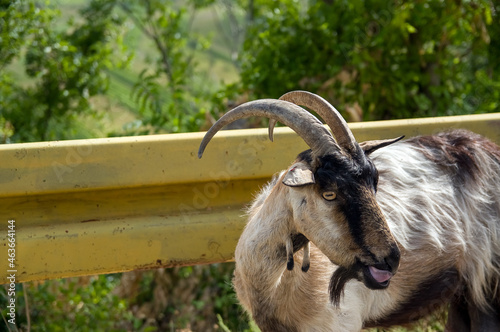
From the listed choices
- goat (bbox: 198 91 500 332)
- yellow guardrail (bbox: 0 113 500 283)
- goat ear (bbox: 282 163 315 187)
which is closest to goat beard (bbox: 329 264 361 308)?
goat (bbox: 198 91 500 332)

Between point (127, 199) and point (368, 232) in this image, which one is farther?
point (127, 199)

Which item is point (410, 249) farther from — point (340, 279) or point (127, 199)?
point (127, 199)

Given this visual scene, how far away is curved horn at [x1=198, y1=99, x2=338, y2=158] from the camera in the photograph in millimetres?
2834

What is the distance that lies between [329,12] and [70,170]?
11.5ft

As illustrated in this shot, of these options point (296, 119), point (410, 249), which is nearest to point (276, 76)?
point (410, 249)

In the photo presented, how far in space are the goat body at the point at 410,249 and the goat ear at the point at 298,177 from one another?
12cm

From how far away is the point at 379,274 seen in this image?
278 cm

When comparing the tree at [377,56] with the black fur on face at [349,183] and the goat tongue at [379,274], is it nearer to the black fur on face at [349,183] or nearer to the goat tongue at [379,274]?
the black fur on face at [349,183]

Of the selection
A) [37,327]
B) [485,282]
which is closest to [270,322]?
[485,282]

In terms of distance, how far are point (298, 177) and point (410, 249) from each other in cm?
111

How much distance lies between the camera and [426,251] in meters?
3.49

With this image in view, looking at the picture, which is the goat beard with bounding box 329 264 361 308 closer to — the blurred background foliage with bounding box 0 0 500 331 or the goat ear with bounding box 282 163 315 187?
the goat ear with bounding box 282 163 315 187

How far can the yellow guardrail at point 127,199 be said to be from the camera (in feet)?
11.3

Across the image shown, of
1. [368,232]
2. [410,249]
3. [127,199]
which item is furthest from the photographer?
[127,199]
